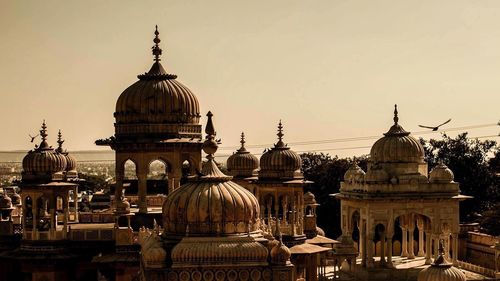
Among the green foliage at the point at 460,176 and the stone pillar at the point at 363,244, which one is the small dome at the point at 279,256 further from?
the green foliage at the point at 460,176

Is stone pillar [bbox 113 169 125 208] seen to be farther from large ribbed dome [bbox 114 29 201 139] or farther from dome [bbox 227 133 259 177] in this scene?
dome [bbox 227 133 259 177]

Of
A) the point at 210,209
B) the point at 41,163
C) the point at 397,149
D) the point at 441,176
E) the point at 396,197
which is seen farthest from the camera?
the point at 397,149

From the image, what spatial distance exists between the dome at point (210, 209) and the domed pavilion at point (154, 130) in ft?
42.8

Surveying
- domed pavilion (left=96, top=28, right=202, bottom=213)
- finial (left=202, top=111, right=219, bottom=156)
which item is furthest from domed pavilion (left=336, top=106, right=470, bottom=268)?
finial (left=202, top=111, right=219, bottom=156)

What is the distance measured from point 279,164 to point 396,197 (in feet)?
15.1

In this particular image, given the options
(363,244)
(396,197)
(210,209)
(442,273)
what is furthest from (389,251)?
(210,209)

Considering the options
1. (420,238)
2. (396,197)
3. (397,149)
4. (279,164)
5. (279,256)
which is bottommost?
(420,238)

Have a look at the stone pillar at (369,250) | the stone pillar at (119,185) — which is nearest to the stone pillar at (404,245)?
the stone pillar at (369,250)

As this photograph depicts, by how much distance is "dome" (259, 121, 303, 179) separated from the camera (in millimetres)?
47250

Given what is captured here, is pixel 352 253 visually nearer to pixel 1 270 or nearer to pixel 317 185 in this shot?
pixel 1 270

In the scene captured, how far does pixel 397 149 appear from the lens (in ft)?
162

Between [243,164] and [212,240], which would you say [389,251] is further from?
[212,240]

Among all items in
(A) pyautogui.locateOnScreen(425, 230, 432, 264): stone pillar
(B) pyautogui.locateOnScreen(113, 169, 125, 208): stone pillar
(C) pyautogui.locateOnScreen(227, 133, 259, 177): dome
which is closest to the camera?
(B) pyautogui.locateOnScreen(113, 169, 125, 208): stone pillar

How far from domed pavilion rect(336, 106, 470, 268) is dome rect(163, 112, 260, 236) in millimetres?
18391
